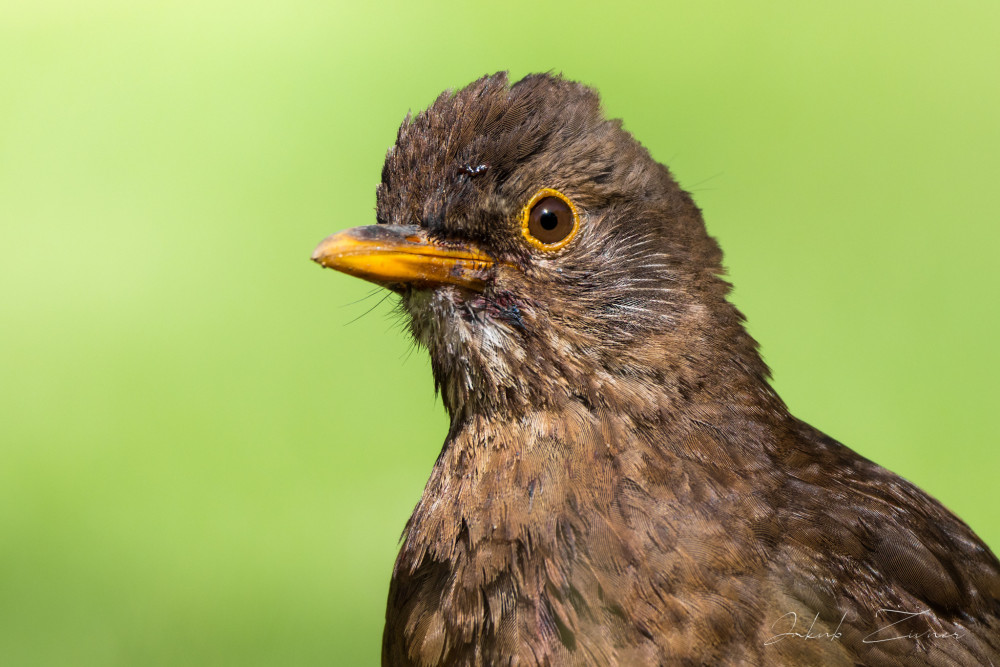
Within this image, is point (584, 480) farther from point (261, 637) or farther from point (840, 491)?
point (261, 637)

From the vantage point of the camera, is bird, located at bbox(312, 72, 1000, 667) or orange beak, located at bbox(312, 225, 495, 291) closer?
bird, located at bbox(312, 72, 1000, 667)

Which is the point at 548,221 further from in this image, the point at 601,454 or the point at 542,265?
the point at 601,454

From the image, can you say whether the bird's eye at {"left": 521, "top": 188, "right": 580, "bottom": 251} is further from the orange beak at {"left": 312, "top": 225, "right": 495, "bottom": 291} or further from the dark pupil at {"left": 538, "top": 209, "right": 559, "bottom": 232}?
the orange beak at {"left": 312, "top": 225, "right": 495, "bottom": 291}

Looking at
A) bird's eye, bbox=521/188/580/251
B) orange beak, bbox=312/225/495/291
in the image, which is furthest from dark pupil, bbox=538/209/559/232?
orange beak, bbox=312/225/495/291

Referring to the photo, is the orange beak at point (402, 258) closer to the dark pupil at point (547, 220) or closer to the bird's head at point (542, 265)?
the bird's head at point (542, 265)

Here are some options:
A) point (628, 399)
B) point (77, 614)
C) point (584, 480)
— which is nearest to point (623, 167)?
point (628, 399)

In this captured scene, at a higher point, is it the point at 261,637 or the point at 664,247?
the point at 664,247

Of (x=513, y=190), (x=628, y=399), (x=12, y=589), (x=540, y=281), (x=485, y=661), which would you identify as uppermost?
(x=513, y=190)

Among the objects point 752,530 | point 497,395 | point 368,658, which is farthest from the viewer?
point 368,658
